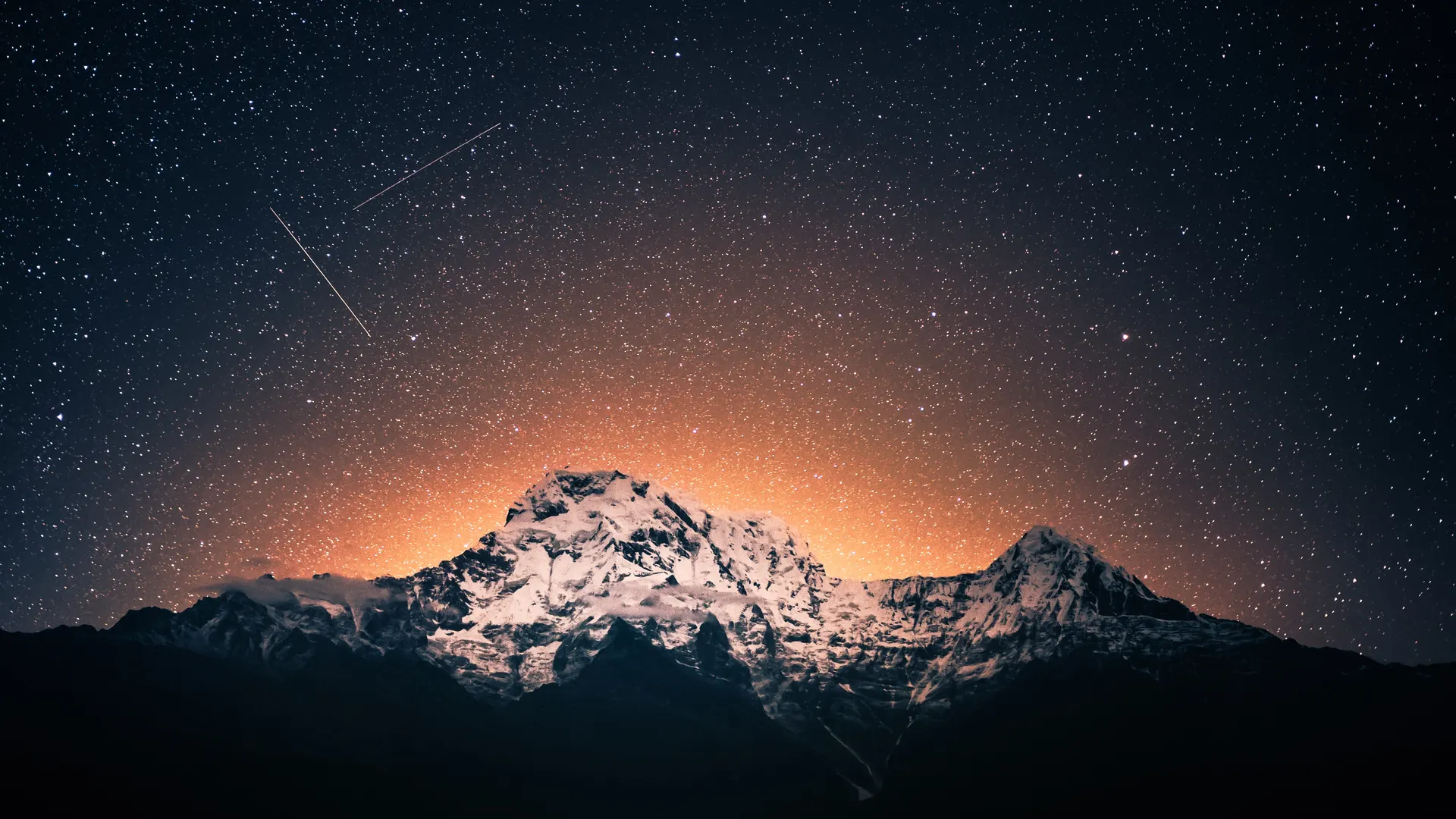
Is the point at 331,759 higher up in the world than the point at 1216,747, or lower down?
lower down

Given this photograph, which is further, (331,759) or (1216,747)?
(331,759)

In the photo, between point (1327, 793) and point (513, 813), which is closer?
point (1327, 793)

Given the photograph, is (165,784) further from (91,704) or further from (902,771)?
(902,771)

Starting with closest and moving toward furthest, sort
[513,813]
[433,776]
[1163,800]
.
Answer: [1163,800] < [513,813] < [433,776]

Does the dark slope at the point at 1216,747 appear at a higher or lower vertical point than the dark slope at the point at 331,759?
higher

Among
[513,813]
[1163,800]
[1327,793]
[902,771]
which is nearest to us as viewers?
[1327,793]

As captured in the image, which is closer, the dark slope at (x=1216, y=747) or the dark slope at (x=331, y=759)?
the dark slope at (x=1216, y=747)

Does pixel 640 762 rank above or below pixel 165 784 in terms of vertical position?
above

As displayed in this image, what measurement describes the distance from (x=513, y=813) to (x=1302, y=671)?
664 feet

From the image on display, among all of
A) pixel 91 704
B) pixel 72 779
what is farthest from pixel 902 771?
pixel 91 704

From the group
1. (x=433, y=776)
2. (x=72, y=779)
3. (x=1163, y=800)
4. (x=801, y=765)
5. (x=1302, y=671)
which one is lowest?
(x=72, y=779)

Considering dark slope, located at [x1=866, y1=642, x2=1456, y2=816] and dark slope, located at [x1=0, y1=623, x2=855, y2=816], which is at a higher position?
dark slope, located at [x1=866, y1=642, x2=1456, y2=816]

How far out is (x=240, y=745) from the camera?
554 ft

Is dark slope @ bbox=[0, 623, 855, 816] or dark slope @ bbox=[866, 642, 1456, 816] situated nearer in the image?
dark slope @ bbox=[866, 642, 1456, 816]
